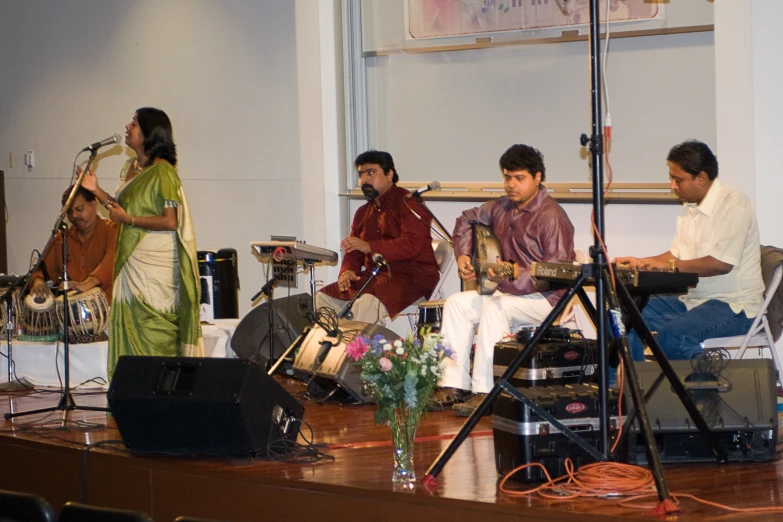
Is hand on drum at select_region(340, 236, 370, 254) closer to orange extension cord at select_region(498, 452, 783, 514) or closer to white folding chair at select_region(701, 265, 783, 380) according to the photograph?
white folding chair at select_region(701, 265, 783, 380)

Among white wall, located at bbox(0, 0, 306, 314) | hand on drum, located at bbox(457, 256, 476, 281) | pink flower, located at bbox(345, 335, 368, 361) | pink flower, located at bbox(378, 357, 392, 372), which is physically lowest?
pink flower, located at bbox(378, 357, 392, 372)

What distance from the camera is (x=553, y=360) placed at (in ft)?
14.0

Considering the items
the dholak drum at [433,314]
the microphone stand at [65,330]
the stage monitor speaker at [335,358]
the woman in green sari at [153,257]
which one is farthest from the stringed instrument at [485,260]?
the microphone stand at [65,330]

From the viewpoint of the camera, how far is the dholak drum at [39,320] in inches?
244

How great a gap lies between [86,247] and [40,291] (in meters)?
0.46

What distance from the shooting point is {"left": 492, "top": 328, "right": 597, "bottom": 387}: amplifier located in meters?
4.23

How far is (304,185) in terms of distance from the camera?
6.98m

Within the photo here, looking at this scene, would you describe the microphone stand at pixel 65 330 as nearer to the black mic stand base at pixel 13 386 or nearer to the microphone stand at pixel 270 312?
the black mic stand base at pixel 13 386

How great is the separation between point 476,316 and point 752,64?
1.69 metres

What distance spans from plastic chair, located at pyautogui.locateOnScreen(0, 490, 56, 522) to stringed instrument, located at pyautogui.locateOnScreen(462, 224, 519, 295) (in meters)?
2.81

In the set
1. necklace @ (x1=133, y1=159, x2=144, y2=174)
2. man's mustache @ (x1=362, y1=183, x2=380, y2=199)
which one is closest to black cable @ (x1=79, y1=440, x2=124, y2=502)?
Answer: necklace @ (x1=133, y1=159, x2=144, y2=174)

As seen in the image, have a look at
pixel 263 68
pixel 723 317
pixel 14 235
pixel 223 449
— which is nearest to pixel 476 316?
pixel 723 317

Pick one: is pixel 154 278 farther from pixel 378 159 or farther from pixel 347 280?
pixel 378 159

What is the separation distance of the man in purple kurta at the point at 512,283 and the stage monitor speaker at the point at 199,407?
114cm
